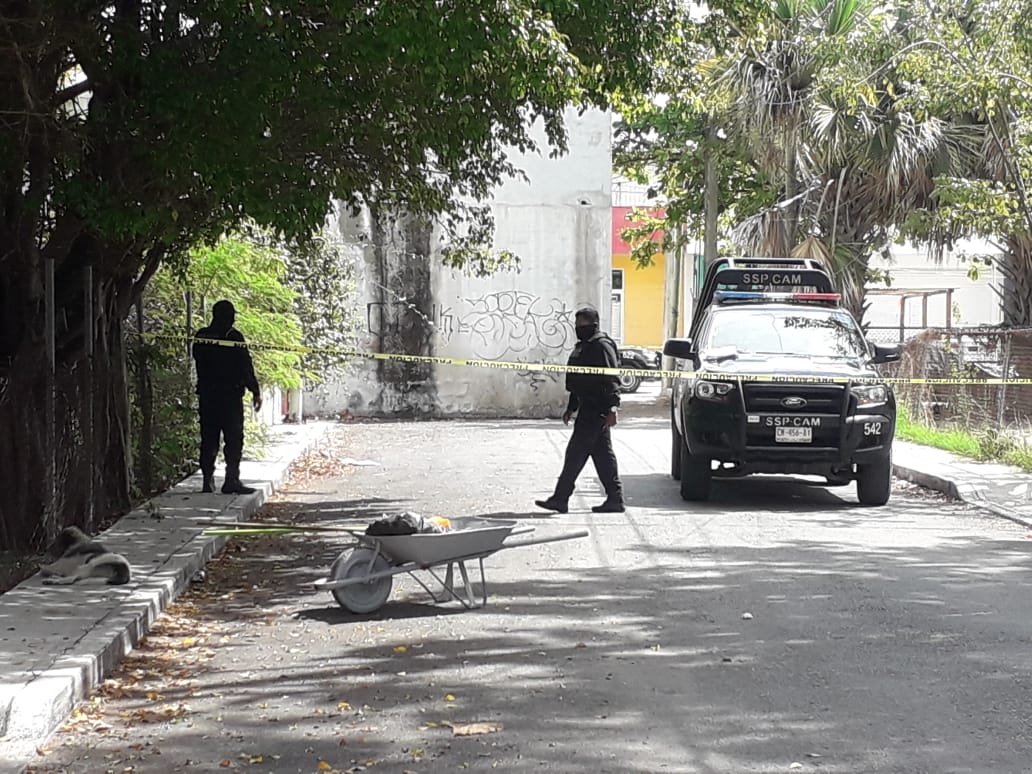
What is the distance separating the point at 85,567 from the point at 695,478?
671 cm

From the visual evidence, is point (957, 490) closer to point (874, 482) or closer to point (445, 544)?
point (874, 482)

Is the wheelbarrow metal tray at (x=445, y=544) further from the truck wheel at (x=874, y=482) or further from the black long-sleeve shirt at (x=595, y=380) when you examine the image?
the truck wheel at (x=874, y=482)

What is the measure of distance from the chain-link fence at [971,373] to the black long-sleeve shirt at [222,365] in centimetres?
1050

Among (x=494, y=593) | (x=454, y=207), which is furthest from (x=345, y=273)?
(x=494, y=593)

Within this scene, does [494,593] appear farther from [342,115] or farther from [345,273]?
[345,273]

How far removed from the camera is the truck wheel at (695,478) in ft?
43.9

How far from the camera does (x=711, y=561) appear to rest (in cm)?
998

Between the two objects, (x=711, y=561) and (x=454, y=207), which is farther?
(x=454, y=207)

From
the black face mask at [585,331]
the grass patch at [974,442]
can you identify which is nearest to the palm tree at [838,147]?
the grass patch at [974,442]

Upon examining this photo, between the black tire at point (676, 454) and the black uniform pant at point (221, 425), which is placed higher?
the black uniform pant at point (221, 425)

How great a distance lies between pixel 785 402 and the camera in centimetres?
1302

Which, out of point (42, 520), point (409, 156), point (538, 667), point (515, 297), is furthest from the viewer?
point (515, 297)

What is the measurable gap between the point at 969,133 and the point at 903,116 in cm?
140

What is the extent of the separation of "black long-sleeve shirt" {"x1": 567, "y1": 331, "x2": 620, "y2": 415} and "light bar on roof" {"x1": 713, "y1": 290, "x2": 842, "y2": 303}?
3240mm
